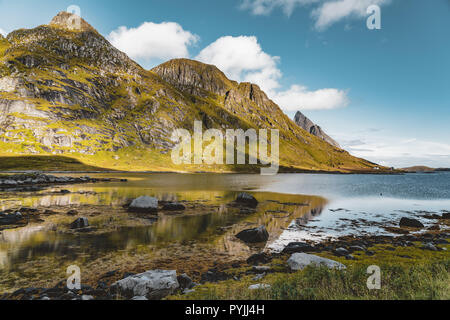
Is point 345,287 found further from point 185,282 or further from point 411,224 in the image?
point 411,224

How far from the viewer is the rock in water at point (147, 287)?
12.1 metres

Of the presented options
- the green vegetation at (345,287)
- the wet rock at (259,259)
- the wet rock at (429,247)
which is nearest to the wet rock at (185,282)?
the green vegetation at (345,287)

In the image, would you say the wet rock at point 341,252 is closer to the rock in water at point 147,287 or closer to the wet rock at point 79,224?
the rock in water at point 147,287

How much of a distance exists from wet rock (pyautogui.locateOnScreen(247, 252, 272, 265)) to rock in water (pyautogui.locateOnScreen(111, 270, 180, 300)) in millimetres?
6660

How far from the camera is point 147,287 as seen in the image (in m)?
12.3

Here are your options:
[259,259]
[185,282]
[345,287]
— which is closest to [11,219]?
[185,282]

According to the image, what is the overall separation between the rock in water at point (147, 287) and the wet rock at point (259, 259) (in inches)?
262

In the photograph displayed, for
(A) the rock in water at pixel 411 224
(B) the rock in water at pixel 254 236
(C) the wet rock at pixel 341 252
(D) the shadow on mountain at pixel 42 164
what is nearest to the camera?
(C) the wet rock at pixel 341 252

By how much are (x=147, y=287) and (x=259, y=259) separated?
344 inches

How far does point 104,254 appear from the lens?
737 inches

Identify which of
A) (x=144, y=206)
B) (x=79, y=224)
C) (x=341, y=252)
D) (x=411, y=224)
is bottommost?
(x=411, y=224)
